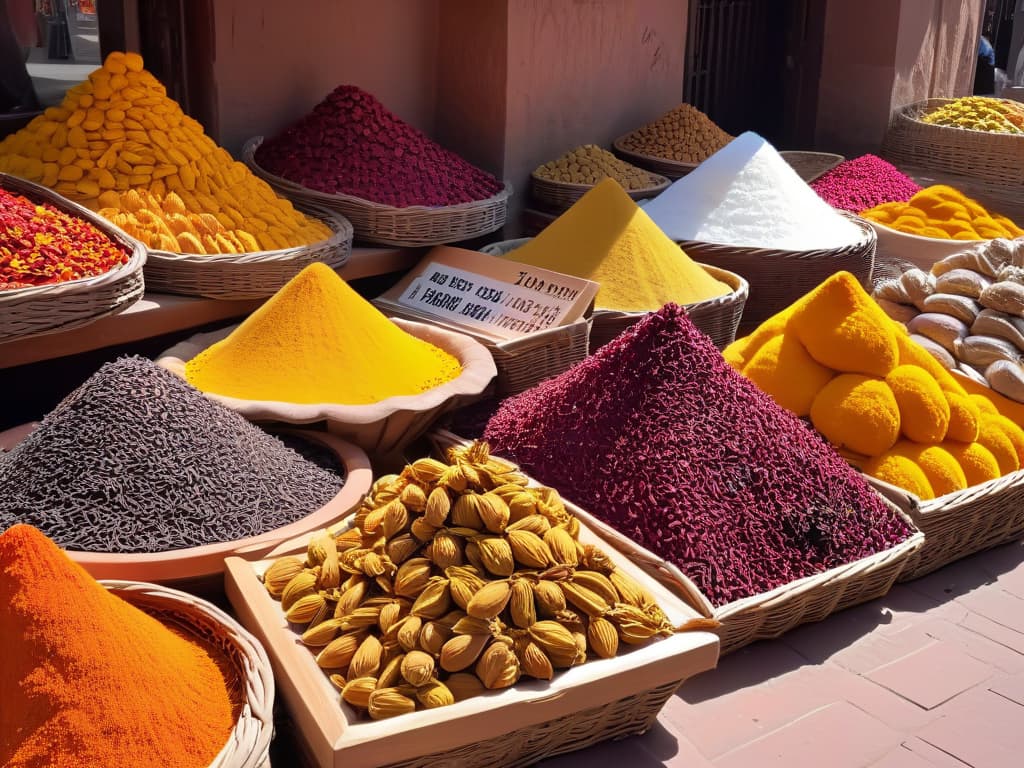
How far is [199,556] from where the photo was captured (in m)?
1.54

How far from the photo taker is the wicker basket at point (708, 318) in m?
2.49

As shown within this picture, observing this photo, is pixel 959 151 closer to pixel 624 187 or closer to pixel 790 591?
pixel 624 187

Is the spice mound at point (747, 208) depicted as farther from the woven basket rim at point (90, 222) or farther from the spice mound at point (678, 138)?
the woven basket rim at point (90, 222)

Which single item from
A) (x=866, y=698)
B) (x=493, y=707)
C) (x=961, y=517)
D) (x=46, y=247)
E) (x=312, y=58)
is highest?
(x=312, y=58)

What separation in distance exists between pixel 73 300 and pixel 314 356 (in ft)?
1.48

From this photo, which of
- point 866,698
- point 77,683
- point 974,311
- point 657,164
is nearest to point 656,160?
point 657,164

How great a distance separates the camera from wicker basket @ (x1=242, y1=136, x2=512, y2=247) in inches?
107

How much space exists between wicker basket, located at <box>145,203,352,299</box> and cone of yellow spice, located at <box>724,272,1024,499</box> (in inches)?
41.0

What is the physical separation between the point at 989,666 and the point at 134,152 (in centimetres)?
207

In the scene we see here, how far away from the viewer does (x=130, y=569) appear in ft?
4.90

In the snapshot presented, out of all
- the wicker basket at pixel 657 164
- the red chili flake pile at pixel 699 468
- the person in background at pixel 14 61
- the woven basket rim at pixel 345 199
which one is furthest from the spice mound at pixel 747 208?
the person in background at pixel 14 61

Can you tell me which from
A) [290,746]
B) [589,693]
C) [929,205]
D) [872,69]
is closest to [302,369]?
[290,746]

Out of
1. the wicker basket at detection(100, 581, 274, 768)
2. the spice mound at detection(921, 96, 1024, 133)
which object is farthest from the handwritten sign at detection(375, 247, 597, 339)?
the spice mound at detection(921, 96, 1024, 133)

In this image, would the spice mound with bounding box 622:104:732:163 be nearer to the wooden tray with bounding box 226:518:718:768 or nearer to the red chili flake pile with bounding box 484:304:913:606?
the red chili flake pile with bounding box 484:304:913:606
